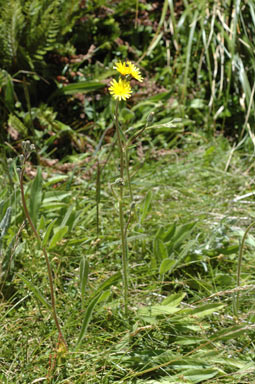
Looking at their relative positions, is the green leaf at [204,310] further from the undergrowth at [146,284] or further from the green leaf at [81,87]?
the green leaf at [81,87]

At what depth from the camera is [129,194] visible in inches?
99.3

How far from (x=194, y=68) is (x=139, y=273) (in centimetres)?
180

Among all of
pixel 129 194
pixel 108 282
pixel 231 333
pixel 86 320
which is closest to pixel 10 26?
pixel 129 194

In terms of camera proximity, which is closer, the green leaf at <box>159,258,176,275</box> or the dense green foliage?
the dense green foliage

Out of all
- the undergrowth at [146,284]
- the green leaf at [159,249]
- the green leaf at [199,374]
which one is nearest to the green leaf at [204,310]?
the undergrowth at [146,284]

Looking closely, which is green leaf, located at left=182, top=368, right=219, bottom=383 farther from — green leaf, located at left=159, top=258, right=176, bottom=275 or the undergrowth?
green leaf, located at left=159, top=258, right=176, bottom=275

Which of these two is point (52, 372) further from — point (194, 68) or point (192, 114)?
point (194, 68)

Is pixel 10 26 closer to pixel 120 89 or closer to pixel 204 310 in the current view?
pixel 120 89

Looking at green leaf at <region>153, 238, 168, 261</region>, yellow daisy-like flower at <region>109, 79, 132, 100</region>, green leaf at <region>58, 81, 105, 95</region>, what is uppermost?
yellow daisy-like flower at <region>109, 79, 132, 100</region>

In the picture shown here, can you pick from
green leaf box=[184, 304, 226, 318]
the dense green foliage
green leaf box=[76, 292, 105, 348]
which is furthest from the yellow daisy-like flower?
green leaf box=[184, 304, 226, 318]

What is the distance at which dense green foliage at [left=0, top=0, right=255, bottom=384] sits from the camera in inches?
63.6

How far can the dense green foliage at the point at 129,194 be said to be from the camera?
63.6 inches

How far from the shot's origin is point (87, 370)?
152 centimetres

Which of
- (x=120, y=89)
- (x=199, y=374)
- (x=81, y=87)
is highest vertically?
(x=120, y=89)
